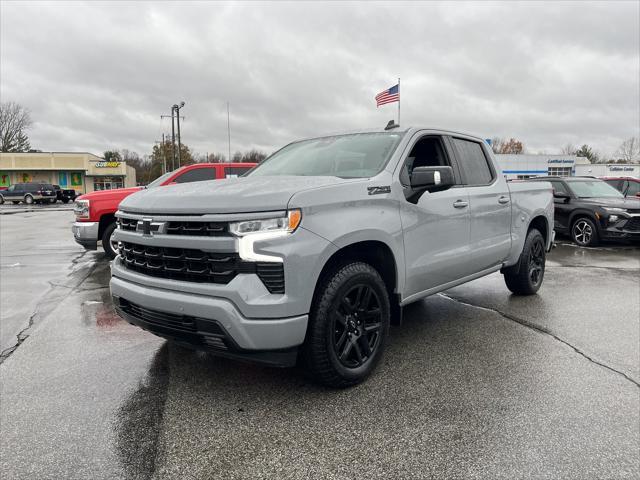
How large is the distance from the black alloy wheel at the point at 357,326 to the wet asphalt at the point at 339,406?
233 mm

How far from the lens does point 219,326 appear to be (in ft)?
8.95

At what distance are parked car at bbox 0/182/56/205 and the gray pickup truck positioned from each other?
41938 mm

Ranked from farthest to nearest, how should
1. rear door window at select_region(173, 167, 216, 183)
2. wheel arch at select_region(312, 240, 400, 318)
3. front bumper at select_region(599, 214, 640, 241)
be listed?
front bumper at select_region(599, 214, 640, 241) < rear door window at select_region(173, 167, 216, 183) < wheel arch at select_region(312, 240, 400, 318)

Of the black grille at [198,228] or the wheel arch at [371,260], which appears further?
the wheel arch at [371,260]

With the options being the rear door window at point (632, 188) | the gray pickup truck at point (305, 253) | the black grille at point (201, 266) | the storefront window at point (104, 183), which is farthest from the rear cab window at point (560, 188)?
the storefront window at point (104, 183)

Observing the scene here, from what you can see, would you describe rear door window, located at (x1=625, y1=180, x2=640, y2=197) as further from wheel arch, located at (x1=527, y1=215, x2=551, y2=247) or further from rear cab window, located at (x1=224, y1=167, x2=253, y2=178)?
rear cab window, located at (x1=224, y1=167, x2=253, y2=178)

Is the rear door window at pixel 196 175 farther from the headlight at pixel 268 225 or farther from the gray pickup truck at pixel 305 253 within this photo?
the headlight at pixel 268 225

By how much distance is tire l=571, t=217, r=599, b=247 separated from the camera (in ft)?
35.5

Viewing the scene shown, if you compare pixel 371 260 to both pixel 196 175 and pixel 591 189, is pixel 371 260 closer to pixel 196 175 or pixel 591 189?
pixel 196 175

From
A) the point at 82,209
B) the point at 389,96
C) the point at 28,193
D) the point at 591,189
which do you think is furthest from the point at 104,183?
the point at 591,189

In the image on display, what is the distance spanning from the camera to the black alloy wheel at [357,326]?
10.5 feet

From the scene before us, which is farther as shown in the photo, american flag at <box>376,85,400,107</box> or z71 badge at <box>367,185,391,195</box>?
american flag at <box>376,85,400,107</box>

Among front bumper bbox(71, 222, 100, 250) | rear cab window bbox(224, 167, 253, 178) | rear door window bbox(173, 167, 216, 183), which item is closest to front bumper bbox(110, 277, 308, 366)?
front bumper bbox(71, 222, 100, 250)

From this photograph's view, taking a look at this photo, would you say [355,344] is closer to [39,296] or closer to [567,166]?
[39,296]
